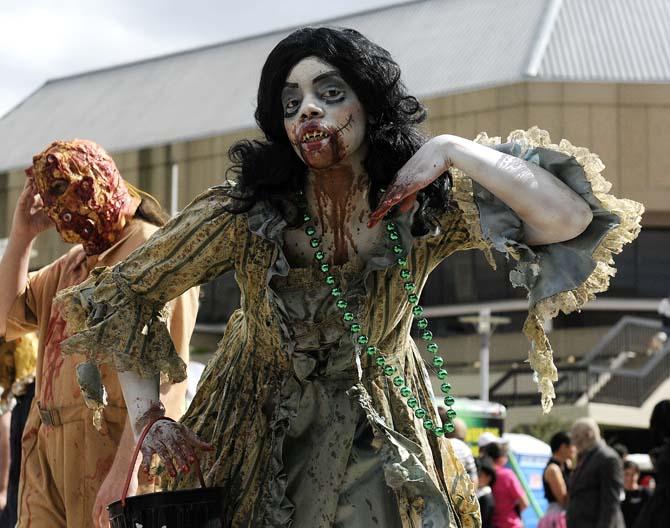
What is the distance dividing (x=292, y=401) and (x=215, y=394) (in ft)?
0.87

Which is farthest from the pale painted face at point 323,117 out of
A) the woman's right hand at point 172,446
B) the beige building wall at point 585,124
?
the beige building wall at point 585,124

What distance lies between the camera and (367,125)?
3.71m

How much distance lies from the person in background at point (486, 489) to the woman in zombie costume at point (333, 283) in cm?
639

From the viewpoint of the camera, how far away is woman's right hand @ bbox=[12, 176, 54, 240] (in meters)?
5.57

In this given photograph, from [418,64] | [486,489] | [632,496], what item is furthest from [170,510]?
[418,64]

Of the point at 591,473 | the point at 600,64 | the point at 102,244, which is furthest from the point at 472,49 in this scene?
the point at 102,244

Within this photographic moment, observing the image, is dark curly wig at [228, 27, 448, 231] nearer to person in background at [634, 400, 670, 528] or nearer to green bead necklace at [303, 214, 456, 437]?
green bead necklace at [303, 214, 456, 437]

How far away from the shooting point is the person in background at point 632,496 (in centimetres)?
1252

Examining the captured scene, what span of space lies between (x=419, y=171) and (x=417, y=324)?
0.46 metres

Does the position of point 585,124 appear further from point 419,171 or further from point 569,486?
point 419,171

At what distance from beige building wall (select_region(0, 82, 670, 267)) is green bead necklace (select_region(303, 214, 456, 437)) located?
90.8ft

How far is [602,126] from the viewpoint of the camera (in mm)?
33719

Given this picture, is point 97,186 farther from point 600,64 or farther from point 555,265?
point 600,64

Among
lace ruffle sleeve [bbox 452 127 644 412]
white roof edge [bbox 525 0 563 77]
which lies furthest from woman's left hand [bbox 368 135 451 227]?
white roof edge [bbox 525 0 563 77]
